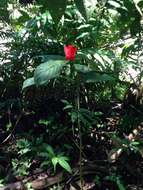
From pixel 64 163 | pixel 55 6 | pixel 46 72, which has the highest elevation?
pixel 55 6

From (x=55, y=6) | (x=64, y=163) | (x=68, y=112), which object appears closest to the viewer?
(x=55, y=6)

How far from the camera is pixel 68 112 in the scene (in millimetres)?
2785

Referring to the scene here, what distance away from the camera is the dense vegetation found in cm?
249

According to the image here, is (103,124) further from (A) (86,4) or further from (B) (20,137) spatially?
(A) (86,4)

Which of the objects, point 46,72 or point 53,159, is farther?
point 53,159

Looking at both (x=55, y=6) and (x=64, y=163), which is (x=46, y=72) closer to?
(x=55, y=6)

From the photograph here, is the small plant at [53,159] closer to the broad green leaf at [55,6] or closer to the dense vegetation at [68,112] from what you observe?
the dense vegetation at [68,112]

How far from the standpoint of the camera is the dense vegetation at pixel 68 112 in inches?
98.0

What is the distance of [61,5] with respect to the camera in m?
0.60

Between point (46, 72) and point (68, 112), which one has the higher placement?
point (46, 72)

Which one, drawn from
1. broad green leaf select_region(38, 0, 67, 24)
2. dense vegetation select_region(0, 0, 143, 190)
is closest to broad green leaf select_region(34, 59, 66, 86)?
broad green leaf select_region(38, 0, 67, 24)

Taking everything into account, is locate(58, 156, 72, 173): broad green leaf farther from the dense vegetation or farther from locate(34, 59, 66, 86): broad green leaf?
locate(34, 59, 66, 86): broad green leaf

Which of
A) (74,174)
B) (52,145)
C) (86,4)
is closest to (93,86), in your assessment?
(52,145)

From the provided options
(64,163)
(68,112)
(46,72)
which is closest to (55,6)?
(46,72)
